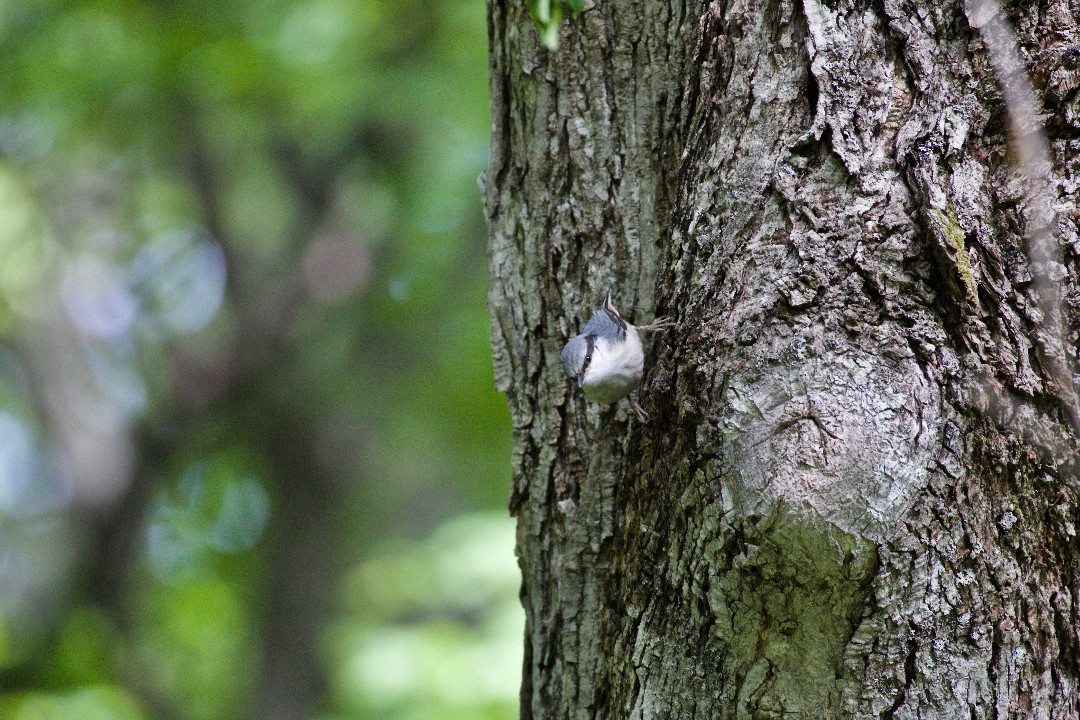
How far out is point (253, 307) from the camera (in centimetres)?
630

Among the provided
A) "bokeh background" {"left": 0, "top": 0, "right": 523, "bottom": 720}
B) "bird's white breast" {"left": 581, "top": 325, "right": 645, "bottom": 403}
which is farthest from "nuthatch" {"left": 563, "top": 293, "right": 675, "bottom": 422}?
"bokeh background" {"left": 0, "top": 0, "right": 523, "bottom": 720}

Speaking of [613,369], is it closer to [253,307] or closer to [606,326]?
[606,326]

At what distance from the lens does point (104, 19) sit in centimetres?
507

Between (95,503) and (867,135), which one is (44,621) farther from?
(867,135)

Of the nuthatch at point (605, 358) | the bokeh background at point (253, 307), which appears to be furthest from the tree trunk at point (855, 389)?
the bokeh background at point (253, 307)

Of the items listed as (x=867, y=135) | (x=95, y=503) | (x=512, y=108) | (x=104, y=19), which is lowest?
(x=867, y=135)

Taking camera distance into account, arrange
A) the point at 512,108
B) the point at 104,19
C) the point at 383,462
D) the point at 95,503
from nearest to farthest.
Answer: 1. the point at 512,108
2. the point at 104,19
3. the point at 95,503
4. the point at 383,462

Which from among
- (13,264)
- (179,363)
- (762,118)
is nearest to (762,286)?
(762,118)

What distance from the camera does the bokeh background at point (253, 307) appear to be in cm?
504

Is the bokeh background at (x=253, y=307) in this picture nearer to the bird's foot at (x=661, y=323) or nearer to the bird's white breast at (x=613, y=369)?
the bird's white breast at (x=613, y=369)

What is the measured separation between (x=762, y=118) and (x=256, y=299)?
5.31 metres

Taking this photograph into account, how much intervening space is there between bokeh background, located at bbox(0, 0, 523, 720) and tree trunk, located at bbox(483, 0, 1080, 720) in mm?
2762

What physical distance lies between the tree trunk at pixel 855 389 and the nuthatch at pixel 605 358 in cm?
15

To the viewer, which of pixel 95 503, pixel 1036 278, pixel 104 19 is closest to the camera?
pixel 1036 278
